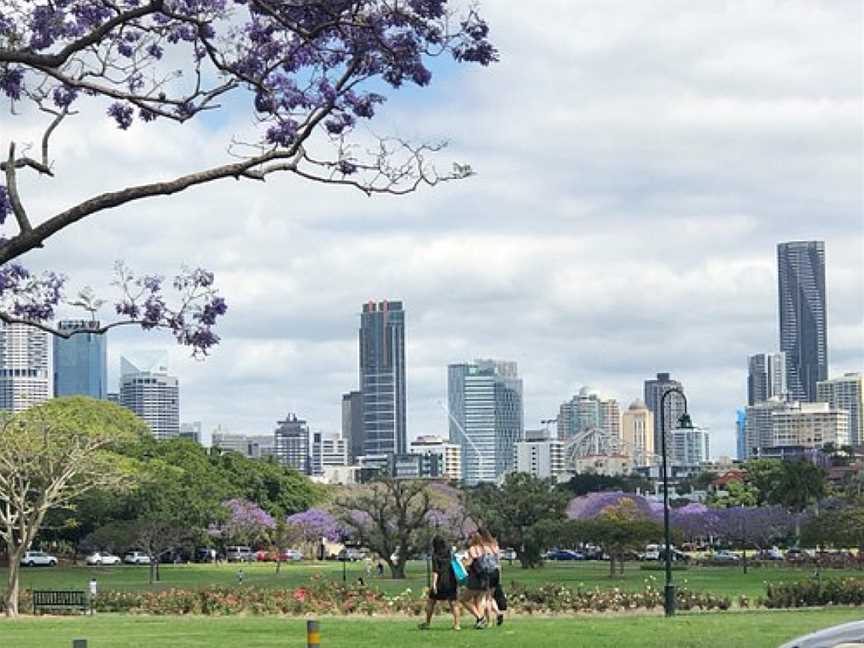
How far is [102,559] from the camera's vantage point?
10019 cm

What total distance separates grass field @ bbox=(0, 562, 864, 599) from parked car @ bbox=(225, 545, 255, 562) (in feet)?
51.9

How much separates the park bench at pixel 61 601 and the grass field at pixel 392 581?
456 inches

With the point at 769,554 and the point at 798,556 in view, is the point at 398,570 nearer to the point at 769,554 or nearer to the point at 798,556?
the point at 798,556

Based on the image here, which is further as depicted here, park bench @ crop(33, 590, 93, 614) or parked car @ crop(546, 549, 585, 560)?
parked car @ crop(546, 549, 585, 560)

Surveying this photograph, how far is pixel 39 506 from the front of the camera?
1658 inches

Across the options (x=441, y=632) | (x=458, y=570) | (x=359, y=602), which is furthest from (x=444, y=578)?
(x=359, y=602)

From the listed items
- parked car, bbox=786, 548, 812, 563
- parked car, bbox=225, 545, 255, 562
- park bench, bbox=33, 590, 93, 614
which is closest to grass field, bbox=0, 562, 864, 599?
parked car, bbox=786, 548, 812, 563

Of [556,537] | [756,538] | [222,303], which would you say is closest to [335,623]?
Result: [222,303]

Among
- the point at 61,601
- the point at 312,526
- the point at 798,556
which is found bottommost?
the point at 798,556

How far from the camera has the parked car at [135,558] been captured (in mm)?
101256

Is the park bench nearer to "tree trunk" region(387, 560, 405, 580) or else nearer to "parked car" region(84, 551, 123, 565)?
"tree trunk" region(387, 560, 405, 580)

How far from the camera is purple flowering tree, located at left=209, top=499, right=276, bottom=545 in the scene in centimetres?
9050

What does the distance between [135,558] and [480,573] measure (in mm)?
79533

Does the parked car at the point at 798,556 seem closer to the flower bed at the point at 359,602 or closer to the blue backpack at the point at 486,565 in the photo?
the flower bed at the point at 359,602
